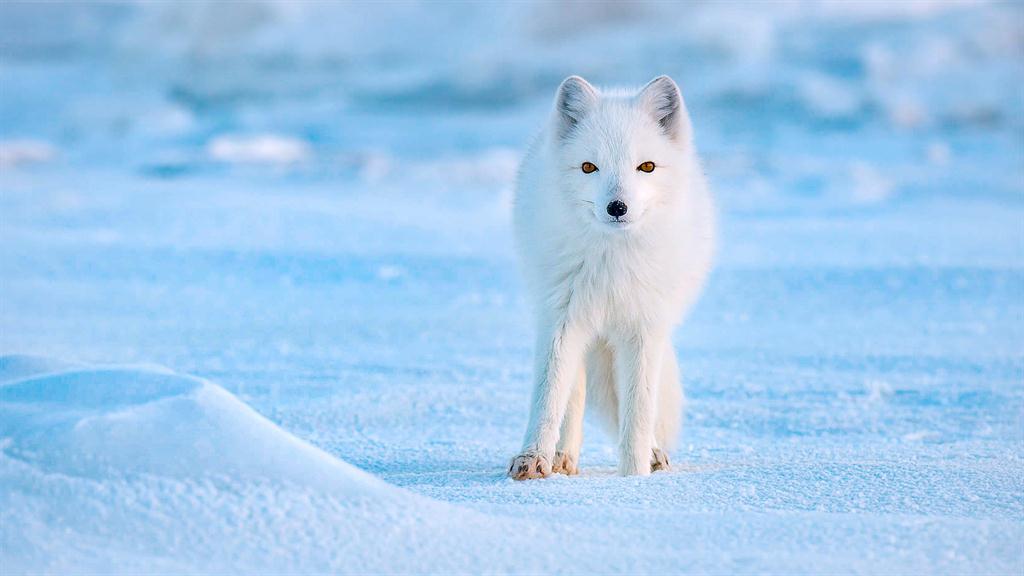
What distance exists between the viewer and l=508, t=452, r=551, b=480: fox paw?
2713mm

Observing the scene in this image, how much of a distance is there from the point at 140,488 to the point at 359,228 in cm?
668

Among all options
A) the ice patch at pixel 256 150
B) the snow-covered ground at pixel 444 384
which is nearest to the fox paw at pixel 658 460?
the snow-covered ground at pixel 444 384

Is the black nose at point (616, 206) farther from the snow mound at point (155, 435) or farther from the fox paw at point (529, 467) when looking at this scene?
the snow mound at point (155, 435)

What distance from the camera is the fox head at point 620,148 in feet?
8.68

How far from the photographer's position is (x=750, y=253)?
7.28 meters

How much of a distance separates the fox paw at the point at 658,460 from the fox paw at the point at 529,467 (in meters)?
0.43

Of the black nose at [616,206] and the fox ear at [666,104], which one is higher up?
the fox ear at [666,104]

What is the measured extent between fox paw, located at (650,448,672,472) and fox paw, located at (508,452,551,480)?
434 mm

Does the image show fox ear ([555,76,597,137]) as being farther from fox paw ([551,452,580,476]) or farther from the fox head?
fox paw ([551,452,580,476])

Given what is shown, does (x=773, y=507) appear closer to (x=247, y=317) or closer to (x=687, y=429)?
(x=687, y=429)

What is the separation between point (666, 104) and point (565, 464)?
1.08 meters

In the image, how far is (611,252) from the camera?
2.82 m

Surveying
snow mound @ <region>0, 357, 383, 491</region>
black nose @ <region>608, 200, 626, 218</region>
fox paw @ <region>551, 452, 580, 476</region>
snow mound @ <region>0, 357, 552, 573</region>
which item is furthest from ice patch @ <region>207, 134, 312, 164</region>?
snow mound @ <region>0, 357, 552, 573</region>

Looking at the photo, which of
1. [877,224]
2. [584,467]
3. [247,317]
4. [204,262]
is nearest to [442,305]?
[247,317]
